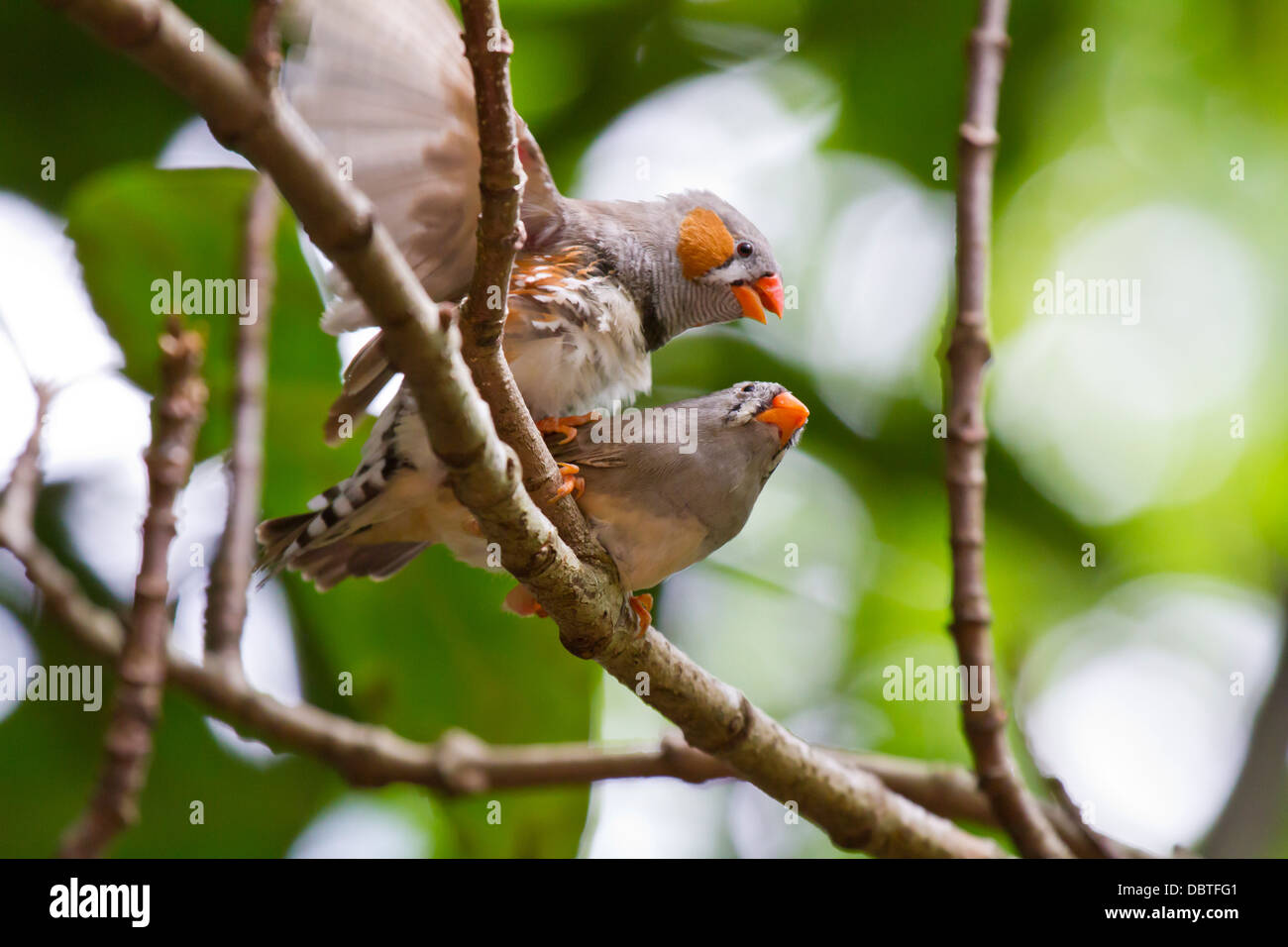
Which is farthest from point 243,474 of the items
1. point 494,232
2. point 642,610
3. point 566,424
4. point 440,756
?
point 494,232

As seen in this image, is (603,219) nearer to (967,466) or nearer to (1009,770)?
(967,466)

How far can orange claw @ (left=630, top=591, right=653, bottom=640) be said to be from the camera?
257 cm

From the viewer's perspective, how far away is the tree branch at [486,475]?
1.31 meters

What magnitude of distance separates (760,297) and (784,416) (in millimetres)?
384

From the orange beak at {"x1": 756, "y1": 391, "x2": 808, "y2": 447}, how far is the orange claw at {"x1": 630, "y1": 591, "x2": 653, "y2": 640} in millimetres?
536

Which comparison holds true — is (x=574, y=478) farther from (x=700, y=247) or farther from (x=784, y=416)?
(x=700, y=247)

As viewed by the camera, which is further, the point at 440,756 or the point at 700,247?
the point at 440,756

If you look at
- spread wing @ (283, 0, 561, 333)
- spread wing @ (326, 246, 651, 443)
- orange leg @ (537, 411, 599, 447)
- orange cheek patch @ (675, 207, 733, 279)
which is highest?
spread wing @ (283, 0, 561, 333)

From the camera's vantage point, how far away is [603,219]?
10.1 feet

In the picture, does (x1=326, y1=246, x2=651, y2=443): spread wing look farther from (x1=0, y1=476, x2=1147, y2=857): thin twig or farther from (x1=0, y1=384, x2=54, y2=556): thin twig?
(x1=0, y1=476, x2=1147, y2=857): thin twig

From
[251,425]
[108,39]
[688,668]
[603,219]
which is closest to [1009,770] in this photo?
[688,668]

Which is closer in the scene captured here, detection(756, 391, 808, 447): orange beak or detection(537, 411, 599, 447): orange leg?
detection(537, 411, 599, 447): orange leg

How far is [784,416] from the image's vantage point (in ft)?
9.83

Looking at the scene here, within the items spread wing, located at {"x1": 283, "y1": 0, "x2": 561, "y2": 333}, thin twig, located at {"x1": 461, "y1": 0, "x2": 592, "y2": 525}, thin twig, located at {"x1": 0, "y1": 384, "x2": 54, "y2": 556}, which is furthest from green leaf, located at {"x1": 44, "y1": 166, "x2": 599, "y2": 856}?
thin twig, located at {"x1": 461, "y1": 0, "x2": 592, "y2": 525}
